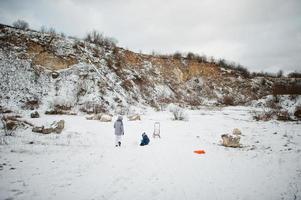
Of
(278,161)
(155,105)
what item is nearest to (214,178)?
(278,161)

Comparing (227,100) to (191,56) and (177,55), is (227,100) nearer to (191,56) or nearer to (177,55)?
(177,55)

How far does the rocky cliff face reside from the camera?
966 inches

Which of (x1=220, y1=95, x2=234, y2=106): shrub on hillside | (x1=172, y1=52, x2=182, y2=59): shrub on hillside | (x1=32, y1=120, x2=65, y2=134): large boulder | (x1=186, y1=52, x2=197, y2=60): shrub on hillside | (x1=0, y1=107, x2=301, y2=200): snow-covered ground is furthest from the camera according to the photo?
(x1=186, y1=52, x2=197, y2=60): shrub on hillside

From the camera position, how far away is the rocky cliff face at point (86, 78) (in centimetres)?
2455

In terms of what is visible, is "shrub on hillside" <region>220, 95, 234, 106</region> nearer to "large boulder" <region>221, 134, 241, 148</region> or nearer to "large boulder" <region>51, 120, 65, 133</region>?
"large boulder" <region>221, 134, 241, 148</region>

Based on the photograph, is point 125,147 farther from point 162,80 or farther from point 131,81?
point 162,80

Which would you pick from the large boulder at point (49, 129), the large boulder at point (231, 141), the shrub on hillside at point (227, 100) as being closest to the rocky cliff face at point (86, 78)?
the shrub on hillside at point (227, 100)

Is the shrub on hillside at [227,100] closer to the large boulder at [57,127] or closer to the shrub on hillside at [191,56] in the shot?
the shrub on hillside at [191,56]

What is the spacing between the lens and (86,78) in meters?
→ 28.1

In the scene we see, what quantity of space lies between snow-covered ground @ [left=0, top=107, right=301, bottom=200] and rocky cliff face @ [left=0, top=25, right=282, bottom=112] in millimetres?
12833

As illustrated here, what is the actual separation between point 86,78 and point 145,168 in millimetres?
22353

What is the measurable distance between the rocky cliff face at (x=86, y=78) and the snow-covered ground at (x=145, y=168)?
12.8m

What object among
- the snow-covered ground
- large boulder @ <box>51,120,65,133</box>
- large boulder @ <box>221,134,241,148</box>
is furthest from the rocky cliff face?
large boulder @ <box>221,134,241,148</box>

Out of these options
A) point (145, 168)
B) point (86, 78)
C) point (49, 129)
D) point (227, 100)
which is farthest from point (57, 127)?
point (227, 100)
